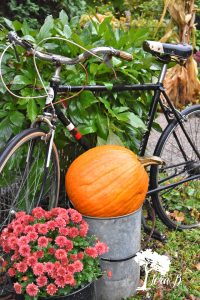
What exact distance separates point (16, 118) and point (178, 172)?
1.46 m

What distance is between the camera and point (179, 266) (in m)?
3.21

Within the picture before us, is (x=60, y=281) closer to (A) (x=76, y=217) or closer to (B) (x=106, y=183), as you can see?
(A) (x=76, y=217)

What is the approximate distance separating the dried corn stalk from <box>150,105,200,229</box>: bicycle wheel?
3284 millimetres

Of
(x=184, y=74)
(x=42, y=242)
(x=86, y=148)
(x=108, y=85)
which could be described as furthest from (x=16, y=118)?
(x=184, y=74)

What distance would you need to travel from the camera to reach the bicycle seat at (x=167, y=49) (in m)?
3.11

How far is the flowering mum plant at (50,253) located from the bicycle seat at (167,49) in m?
1.36

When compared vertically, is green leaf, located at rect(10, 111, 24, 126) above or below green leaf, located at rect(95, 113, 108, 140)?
above

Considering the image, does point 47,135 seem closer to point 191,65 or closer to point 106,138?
point 106,138

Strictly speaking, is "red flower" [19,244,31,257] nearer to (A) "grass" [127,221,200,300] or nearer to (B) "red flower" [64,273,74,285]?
Answer: (B) "red flower" [64,273,74,285]

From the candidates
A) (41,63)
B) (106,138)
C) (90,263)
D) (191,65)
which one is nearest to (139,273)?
(90,263)

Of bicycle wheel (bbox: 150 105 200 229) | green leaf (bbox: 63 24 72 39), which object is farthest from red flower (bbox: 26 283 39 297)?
green leaf (bbox: 63 24 72 39)

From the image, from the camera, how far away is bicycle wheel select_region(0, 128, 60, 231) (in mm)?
2693

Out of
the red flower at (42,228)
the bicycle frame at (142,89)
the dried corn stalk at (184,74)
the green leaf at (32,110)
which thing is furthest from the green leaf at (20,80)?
the dried corn stalk at (184,74)

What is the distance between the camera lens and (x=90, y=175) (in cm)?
260
